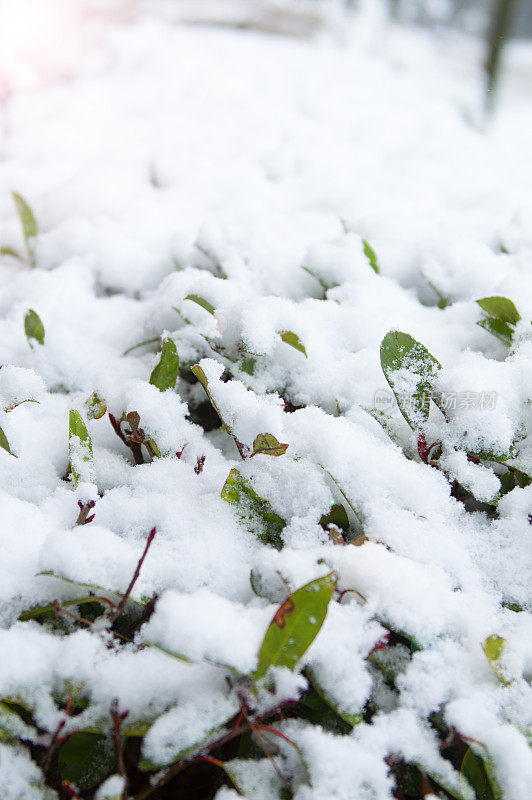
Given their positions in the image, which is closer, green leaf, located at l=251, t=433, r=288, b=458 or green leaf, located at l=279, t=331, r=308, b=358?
green leaf, located at l=251, t=433, r=288, b=458

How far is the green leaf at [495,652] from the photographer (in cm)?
56

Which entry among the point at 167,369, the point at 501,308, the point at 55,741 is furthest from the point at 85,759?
the point at 501,308

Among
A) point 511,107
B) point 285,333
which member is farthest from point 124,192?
point 511,107

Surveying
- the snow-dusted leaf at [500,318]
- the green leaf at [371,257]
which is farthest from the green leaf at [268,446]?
the green leaf at [371,257]

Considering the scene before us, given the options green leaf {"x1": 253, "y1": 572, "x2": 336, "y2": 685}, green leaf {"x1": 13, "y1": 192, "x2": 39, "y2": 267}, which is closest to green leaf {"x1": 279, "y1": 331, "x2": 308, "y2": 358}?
green leaf {"x1": 253, "y1": 572, "x2": 336, "y2": 685}

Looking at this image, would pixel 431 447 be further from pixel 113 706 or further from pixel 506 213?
pixel 506 213

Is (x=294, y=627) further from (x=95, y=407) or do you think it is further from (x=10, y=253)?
(x=10, y=253)

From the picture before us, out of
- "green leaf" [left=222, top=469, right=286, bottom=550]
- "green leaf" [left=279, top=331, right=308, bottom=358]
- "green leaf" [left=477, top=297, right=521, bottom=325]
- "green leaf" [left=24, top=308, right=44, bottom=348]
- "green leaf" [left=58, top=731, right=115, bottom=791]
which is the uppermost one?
"green leaf" [left=477, top=297, right=521, bottom=325]

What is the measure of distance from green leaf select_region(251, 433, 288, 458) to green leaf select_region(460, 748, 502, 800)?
0.37 metres

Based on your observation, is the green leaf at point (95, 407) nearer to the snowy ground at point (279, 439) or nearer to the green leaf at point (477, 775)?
the snowy ground at point (279, 439)

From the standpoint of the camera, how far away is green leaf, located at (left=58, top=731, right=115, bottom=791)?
51cm

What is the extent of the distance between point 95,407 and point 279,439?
280 mm

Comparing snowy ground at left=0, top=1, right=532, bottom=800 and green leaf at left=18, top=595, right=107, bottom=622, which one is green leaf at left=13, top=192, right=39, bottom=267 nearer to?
snowy ground at left=0, top=1, right=532, bottom=800

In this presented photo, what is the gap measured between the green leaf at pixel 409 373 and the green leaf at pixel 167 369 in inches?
12.0
